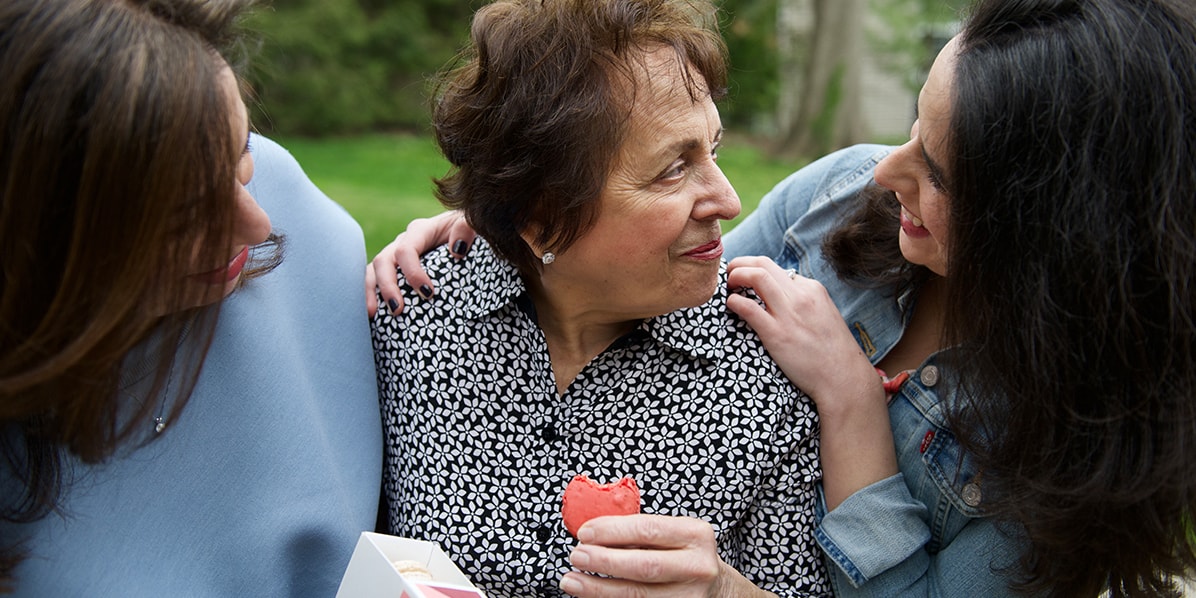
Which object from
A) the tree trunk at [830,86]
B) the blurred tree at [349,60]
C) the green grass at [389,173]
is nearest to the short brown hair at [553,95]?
the green grass at [389,173]

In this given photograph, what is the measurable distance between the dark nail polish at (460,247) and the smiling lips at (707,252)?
0.58m

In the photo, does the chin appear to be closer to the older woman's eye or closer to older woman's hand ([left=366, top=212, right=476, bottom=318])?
the older woman's eye

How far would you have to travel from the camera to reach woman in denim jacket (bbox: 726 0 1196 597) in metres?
1.74

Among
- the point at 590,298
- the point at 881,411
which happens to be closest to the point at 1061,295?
the point at 881,411

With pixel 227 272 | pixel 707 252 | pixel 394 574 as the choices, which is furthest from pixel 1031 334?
pixel 227 272

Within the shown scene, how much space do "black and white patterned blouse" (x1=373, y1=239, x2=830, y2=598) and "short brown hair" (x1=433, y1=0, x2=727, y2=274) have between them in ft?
0.82

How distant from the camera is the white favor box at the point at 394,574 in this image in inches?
65.4

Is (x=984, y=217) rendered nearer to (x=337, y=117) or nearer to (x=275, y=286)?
(x=275, y=286)

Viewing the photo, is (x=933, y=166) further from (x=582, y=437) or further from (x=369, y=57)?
(x=369, y=57)

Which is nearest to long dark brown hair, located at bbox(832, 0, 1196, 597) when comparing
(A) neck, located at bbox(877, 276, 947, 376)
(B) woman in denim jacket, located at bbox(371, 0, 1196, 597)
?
(B) woman in denim jacket, located at bbox(371, 0, 1196, 597)

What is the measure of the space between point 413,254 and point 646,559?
3.05 ft

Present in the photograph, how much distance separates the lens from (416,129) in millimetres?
17234

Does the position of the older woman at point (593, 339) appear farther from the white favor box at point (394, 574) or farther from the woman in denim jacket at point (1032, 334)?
the white favor box at point (394, 574)

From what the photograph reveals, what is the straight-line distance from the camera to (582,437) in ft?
7.33
